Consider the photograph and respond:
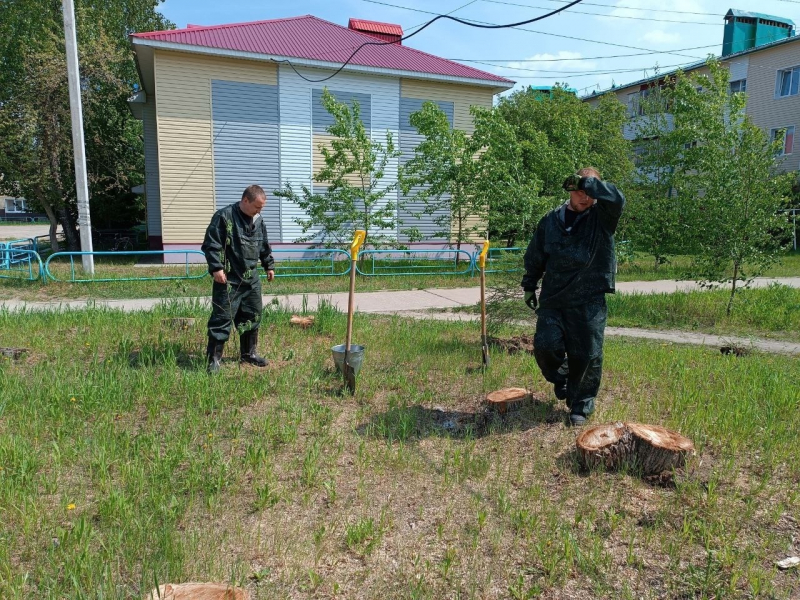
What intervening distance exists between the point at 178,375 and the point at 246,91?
13960 millimetres

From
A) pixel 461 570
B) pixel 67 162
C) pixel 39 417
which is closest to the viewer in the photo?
pixel 461 570

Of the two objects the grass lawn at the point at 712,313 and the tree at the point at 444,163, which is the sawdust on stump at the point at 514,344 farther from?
the tree at the point at 444,163

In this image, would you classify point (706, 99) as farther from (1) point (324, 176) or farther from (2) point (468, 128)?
(2) point (468, 128)

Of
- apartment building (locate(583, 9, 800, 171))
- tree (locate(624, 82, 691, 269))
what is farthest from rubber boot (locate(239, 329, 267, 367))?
apartment building (locate(583, 9, 800, 171))

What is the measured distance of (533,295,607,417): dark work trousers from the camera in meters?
4.39

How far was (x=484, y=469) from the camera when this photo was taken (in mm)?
3826

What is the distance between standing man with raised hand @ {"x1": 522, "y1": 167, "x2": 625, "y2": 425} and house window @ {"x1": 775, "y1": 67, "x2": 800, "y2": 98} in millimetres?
30913

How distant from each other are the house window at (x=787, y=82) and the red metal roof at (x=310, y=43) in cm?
1727

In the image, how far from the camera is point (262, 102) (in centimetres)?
1753

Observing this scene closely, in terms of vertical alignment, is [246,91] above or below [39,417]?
above

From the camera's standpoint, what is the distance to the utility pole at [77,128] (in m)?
13.0

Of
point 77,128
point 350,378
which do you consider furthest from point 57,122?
point 350,378

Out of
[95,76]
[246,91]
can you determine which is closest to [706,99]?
[246,91]

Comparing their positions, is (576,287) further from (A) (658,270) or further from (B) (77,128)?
(A) (658,270)
